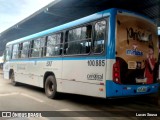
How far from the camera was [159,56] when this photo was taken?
928 centimetres

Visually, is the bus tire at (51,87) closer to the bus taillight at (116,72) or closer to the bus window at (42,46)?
the bus window at (42,46)

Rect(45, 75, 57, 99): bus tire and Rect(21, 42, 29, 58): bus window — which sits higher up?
Rect(21, 42, 29, 58): bus window

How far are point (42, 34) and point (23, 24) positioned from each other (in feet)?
37.5

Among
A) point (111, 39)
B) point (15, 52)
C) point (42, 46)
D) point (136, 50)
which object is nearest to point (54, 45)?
point (42, 46)

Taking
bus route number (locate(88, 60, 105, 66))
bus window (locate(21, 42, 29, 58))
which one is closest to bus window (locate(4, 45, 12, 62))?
bus window (locate(21, 42, 29, 58))

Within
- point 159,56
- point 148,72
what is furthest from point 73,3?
point 148,72

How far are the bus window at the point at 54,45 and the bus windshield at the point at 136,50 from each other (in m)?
3.05

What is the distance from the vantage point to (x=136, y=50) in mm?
7426

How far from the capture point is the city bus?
6.91m

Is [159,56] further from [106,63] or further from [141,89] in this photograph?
[106,63]

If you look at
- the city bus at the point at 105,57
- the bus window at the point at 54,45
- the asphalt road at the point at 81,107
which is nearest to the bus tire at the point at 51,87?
the city bus at the point at 105,57

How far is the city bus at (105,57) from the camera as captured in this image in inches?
272

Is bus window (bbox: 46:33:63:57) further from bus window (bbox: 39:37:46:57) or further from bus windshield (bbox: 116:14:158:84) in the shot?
bus windshield (bbox: 116:14:158:84)

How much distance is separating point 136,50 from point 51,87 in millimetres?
4126
